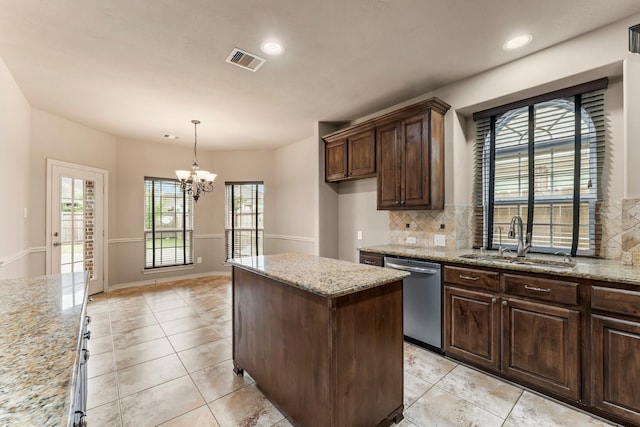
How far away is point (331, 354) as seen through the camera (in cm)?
152

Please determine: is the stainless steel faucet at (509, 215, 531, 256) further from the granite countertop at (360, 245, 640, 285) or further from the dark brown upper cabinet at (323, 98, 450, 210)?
the dark brown upper cabinet at (323, 98, 450, 210)

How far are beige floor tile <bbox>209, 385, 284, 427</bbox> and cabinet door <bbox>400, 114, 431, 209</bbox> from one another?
7.56 feet

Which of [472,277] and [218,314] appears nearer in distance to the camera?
[472,277]

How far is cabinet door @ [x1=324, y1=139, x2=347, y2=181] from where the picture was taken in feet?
13.1

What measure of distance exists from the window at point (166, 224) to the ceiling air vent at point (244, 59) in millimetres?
3853

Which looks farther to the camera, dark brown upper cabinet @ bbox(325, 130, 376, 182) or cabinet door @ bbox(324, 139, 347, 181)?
cabinet door @ bbox(324, 139, 347, 181)

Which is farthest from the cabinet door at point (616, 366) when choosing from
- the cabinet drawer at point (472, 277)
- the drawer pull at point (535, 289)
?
the cabinet drawer at point (472, 277)

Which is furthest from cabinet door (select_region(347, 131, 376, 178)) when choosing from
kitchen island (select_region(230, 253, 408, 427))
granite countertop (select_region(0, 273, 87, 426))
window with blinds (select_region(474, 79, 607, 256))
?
granite countertop (select_region(0, 273, 87, 426))

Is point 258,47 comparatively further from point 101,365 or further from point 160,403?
point 101,365

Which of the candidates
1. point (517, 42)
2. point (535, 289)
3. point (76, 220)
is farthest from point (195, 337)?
point (517, 42)

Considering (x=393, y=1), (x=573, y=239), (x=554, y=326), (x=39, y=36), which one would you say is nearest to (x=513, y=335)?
(x=554, y=326)

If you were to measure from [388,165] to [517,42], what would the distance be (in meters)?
1.56

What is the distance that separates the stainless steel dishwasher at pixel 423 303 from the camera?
2678 mm

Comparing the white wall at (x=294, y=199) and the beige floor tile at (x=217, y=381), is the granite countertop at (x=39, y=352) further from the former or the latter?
the white wall at (x=294, y=199)
